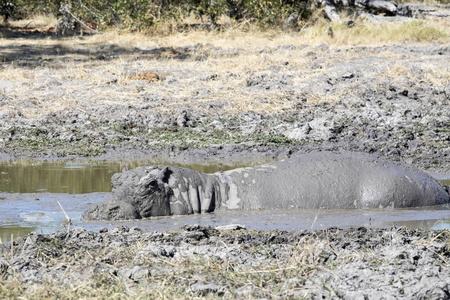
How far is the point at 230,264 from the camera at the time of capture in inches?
174

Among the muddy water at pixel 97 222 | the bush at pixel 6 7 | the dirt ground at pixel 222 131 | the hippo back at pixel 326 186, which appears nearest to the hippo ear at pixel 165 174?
the muddy water at pixel 97 222

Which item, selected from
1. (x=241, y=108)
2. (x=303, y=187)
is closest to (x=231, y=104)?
(x=241, y=108)

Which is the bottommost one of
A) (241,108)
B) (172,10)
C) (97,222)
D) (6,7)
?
(241,108)

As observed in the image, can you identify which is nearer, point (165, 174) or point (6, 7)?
point (165, 174)

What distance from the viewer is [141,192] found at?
630cm

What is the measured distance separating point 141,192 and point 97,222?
49 centimetres

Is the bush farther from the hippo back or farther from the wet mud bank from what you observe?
the wet mud bank

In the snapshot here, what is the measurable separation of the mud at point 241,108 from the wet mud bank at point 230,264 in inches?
168

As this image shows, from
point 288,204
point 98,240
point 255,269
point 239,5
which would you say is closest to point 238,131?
point 288,204

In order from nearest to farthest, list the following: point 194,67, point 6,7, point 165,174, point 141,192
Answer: point 141,192, point 165,174, point 194,67, point 6,7

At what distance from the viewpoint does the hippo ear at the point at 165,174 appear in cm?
637

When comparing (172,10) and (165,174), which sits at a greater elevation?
(172,10)

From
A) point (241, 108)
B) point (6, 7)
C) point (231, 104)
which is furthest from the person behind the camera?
point (6, 7)

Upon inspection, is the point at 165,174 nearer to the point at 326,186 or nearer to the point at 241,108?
the point at 326,186
